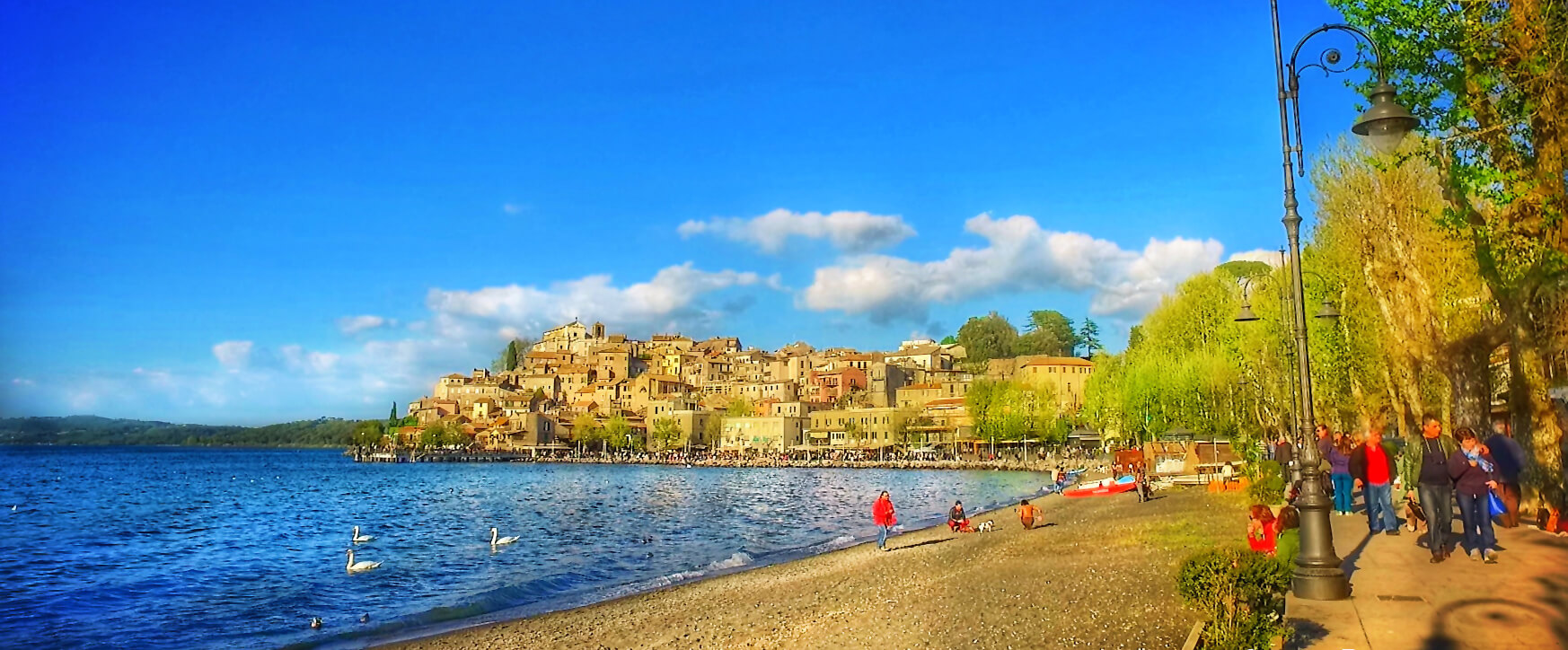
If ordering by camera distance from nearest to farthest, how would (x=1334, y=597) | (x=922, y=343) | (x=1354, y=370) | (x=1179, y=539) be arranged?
(x=1334, y=597), (x=1179, y=539), (x=1354, y=370), (x=922, y=343)

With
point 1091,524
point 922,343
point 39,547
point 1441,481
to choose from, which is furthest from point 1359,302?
point 922,343

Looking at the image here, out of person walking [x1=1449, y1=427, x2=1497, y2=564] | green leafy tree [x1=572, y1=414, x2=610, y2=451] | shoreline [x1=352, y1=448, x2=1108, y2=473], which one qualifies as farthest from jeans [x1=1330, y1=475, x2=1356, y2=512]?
green leafy tree [x1=572, y1=414, x2=610, y2=451]

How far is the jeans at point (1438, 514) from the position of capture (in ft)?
36.0

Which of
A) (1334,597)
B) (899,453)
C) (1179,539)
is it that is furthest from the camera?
(899,453)

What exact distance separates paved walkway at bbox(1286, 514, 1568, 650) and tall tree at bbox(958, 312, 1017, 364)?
5574 inches

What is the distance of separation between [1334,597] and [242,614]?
1928 cm

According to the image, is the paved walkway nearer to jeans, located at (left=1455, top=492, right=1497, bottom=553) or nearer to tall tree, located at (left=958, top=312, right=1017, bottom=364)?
jeans, located at (left=1455, top=492, right=1497, bottom=553)

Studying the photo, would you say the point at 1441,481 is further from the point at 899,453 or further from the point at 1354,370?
the point at 899,453

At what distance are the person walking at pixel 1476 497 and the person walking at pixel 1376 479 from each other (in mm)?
2188

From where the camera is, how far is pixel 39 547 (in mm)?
34156

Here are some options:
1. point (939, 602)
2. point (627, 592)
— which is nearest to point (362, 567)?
point (627, 592)

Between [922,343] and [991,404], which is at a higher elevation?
[922,343]

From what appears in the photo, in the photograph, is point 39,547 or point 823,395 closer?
point 39,547

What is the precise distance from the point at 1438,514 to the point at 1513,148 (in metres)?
4.62
